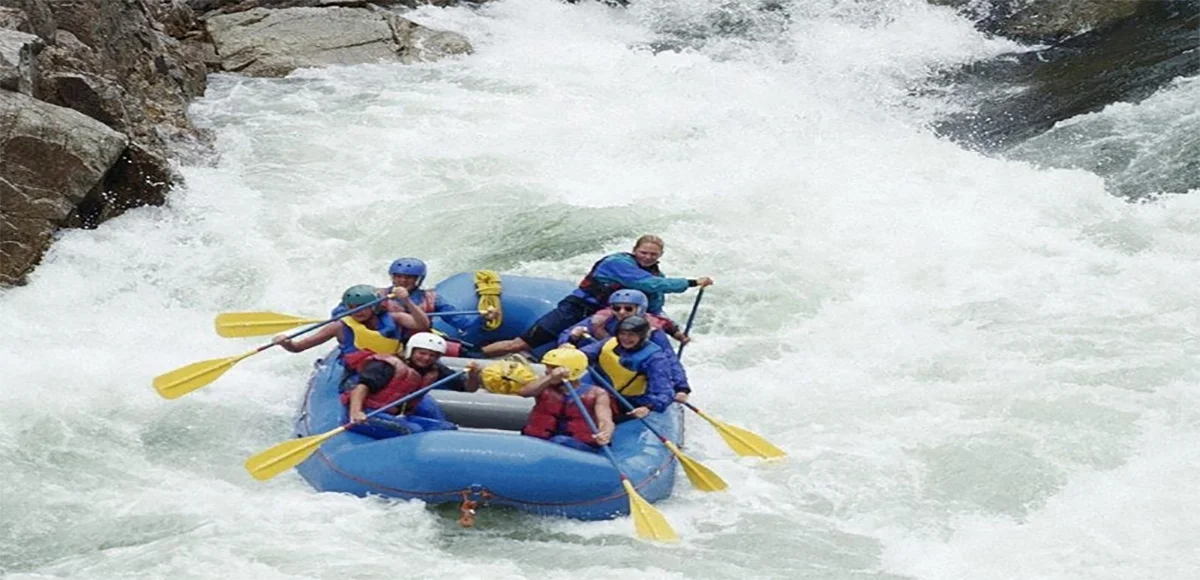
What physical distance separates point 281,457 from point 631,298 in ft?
5.91

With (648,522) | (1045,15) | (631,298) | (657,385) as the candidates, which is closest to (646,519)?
(648,522)

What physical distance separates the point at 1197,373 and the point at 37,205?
6.69 meters

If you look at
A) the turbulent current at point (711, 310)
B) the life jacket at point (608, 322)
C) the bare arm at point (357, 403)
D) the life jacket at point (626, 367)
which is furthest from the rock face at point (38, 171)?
the life jacket at point (626, 367)

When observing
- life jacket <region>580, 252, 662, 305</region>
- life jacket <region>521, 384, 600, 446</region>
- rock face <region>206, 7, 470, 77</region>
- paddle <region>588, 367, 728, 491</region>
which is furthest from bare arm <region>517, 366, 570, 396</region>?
rock face <region>206, 7, 470, 77</region>

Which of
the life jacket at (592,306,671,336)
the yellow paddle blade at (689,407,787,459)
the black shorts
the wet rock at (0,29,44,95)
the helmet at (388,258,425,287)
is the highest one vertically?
the wet rock at (0,29,44,95)

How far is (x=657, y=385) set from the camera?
6.67m

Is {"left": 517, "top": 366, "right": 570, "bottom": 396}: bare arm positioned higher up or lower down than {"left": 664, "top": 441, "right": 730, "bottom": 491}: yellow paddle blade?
higher up

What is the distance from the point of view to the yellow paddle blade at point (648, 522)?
5.86 metres

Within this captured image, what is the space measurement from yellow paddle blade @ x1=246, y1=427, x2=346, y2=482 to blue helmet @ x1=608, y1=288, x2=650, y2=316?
4.94 ft

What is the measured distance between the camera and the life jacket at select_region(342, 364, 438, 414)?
6484mm

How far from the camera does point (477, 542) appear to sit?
6.00 meters

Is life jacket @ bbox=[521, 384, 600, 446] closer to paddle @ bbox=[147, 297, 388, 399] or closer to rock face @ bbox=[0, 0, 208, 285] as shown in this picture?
paddle @ bbox=[147, 297, 388, 399]

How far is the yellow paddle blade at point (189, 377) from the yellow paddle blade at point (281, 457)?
959mm

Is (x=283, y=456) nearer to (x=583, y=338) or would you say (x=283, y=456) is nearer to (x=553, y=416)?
(x=553, y=416)
